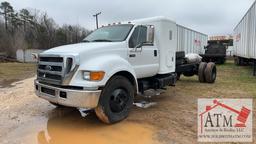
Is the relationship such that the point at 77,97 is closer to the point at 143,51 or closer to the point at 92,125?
the point at 92,125

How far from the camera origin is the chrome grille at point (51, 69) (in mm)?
4582

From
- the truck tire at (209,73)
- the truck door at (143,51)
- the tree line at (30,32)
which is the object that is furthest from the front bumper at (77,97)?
the tree line at (30,32)

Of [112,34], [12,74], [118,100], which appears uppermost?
[112,34]

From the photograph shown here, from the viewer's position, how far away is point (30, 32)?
161 feet

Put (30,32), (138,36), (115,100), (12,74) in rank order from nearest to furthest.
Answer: (115,100) → (138,36) → (12,74) → (30,32)

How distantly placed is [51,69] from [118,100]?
61.0 inches

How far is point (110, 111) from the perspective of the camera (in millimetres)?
4832

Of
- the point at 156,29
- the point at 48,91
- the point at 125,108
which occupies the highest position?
the point at 156,29

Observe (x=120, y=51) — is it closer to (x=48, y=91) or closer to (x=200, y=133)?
(x=48, y=91)

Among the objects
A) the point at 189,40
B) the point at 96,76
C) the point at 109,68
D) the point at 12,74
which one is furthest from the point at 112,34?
the point at 12,74

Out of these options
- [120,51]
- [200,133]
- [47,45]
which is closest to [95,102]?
[120,51]

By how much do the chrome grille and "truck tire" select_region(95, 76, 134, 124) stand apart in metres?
0.93

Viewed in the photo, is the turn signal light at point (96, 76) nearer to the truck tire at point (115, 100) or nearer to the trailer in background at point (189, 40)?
the truck tire at point (115, 100)

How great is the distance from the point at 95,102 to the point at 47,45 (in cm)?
4443
